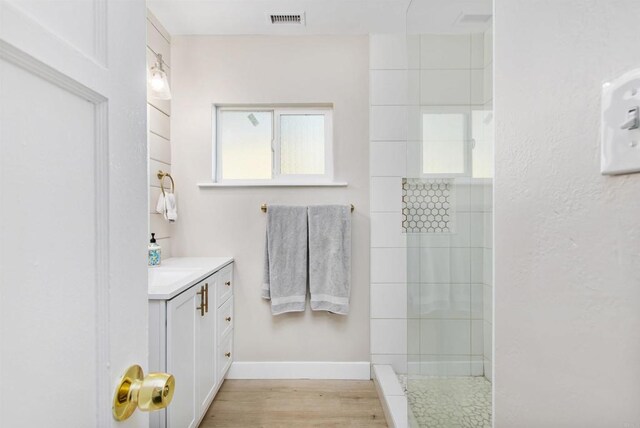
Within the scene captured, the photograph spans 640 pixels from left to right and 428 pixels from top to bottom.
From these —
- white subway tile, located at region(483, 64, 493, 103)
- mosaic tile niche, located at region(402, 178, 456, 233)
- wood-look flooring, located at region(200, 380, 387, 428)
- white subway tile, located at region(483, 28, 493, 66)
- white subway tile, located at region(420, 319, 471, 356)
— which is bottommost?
wood-look flooring, located at region(200, 380, 387, 428)

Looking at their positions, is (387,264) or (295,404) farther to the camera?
(387,264)

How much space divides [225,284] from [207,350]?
46cm

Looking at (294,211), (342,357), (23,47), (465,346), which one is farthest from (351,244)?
(23,47)

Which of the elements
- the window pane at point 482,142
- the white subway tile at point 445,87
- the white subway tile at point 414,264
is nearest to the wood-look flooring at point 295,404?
the white subway tile at point 414,264

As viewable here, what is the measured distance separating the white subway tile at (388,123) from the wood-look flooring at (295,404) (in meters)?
1.70

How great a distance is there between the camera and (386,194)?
229 centimetres

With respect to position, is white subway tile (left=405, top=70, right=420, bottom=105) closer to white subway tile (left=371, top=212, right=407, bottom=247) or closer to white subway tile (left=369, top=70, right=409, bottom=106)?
white subway tile (left=369, top=70, right=409, bottom=106)

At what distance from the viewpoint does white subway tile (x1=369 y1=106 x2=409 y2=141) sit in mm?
2281

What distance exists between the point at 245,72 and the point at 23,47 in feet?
7.23

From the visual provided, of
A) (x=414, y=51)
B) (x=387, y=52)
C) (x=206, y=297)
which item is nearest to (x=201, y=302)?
(x=206, y=297)

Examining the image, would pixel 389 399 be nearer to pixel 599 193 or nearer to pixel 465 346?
pixel 465 346

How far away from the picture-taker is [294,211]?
2.24 m

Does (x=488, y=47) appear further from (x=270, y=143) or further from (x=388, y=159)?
(x=270, y=143)

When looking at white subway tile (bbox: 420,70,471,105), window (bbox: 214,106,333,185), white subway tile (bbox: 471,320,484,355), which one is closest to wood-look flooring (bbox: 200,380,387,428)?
white subway tile (bbox: 471,320,484,355)
